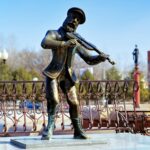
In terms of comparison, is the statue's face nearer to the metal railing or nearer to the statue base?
the statue base

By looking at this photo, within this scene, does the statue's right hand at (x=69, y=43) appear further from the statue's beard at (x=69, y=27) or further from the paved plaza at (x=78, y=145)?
the paved plaza at (x=78, y=145)

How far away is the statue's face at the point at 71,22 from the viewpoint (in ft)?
19.2

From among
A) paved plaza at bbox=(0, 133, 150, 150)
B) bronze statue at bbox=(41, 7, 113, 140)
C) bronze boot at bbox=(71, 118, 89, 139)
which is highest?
bronze statue at bbox=(41, 7, 113, 140)

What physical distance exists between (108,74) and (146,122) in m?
37.4

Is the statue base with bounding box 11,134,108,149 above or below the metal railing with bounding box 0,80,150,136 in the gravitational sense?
below

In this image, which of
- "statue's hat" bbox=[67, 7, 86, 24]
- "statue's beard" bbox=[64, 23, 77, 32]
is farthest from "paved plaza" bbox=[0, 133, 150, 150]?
"statue's hat" bbox=[67, 7, 86, 24]

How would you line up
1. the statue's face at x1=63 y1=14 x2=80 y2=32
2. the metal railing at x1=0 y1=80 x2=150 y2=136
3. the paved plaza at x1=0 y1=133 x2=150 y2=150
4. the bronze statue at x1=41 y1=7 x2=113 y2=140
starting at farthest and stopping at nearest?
the metal railing at x1=0 y1=80 x2=150 y2=136 → the statue's face at x1=63 y1=14 x2=80 y2=32 → the bronze statue at x1=41 y1=7 x2=113 y2=140 → the paved plaza at x1=0 y1=133 x2=150 y2=150

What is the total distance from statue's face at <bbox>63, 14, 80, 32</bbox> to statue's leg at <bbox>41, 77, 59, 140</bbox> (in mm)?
757

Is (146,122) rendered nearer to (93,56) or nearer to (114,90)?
(114,90)

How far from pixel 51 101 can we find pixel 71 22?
1.12 meters

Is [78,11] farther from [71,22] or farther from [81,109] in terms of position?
[81,109]

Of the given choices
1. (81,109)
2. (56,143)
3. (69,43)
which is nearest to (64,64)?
(69,43)

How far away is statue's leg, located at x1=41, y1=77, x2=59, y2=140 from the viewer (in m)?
5.75

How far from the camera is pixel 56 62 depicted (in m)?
5.87
